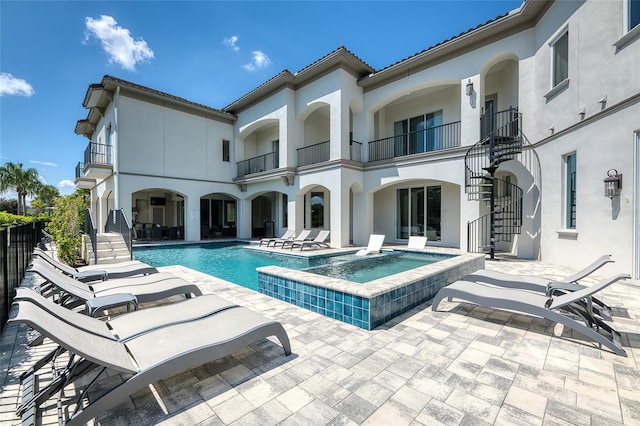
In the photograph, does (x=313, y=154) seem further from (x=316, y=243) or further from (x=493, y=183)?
(x=493, y=183)

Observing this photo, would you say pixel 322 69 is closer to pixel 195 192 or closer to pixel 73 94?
pixel 195 192

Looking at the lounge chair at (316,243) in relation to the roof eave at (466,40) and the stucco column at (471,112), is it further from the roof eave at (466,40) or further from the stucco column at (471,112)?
the roof eave at (466,40)

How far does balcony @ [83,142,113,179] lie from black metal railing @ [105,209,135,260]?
391 cm

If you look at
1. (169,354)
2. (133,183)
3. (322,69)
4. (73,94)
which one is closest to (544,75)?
(322,69)

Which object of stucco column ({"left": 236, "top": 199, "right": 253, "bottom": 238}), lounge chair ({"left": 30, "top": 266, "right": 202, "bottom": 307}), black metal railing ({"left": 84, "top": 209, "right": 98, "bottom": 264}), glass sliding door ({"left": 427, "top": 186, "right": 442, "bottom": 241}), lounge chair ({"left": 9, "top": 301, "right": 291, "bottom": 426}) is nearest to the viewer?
lounge chair ({"left": 9, "top": 301, "right": 291, "bottom": 426})

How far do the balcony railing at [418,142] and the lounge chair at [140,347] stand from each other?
10.9 meters

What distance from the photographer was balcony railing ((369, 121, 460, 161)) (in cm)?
1167

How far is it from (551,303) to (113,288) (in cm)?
578

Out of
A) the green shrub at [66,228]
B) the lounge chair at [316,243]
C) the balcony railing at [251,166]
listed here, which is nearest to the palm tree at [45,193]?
the balcony railing at [251,166]

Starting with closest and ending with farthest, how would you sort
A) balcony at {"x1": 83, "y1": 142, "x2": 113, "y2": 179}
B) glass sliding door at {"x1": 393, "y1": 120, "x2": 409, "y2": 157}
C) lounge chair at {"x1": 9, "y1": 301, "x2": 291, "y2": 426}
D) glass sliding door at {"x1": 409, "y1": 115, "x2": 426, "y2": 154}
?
lounge chair at {"x1": 9, "y1": 301, "x2": 291, "y2": 426} → glass sliding door at {"x1": 409, "y1": 115, "x2": 426, "y2": 154} → glass sliding door at {"x1": 393, "y1": 120, "x2": 409, "y2": 157} → balcony at {"x1": 83, "y1": 142, "x2": 113, "y2": 179}

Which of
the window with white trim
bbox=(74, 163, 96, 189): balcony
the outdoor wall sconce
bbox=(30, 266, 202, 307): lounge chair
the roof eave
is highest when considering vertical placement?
the roof eave

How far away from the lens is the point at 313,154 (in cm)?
1484

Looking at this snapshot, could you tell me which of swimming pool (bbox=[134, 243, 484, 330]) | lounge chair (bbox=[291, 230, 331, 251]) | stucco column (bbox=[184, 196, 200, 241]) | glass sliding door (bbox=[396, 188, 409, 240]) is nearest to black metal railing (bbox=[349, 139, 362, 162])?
glass sliding door (bbox=[396, 188, 409, 240])

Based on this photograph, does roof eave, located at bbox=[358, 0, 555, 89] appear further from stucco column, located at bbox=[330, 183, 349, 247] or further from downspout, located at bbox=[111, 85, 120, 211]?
downspout, located at bbox=[111, 85, 120, 211]
